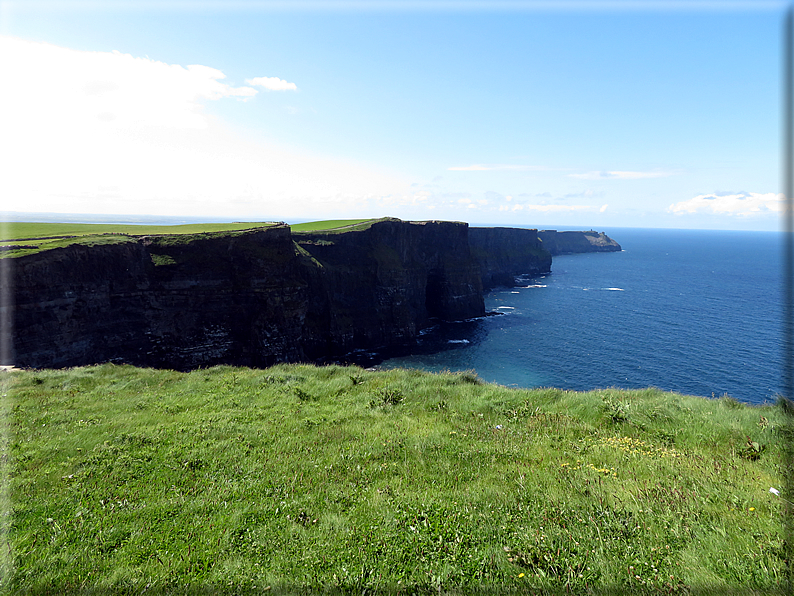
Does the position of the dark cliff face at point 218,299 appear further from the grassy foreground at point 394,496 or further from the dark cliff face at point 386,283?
the grassy foreground at point 394,496

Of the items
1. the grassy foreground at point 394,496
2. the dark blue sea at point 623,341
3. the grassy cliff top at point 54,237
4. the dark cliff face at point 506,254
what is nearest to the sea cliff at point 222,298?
the grassy cliff top at point 54,237

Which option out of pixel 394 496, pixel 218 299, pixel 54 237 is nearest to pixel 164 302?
pixel 218 299

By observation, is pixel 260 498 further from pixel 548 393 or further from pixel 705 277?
pixel 705 277

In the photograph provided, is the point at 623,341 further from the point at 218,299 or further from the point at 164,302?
the point at 164,302

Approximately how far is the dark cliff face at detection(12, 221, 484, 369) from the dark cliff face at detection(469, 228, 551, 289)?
56.0 m

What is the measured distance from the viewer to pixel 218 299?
1866 inches

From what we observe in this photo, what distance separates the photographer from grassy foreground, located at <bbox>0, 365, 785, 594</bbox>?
6.08 m

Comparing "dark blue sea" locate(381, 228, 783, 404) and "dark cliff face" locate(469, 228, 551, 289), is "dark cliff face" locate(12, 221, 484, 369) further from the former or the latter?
"dark cliff face" locate(469, 228, 551, 289)

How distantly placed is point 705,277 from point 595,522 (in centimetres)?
16948

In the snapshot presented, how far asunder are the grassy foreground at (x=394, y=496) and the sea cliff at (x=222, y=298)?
3012 centimetres

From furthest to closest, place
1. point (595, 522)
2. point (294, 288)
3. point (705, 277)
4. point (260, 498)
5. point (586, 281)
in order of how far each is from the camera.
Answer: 1. point (705, 277)
2. point (586, 281)
3. point (294, 288)
4. point (260, 498)
5. point (595, 522)

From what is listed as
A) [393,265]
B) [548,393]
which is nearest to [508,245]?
[393,265]

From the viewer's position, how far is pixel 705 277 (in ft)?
445

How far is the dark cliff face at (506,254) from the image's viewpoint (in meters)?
123
